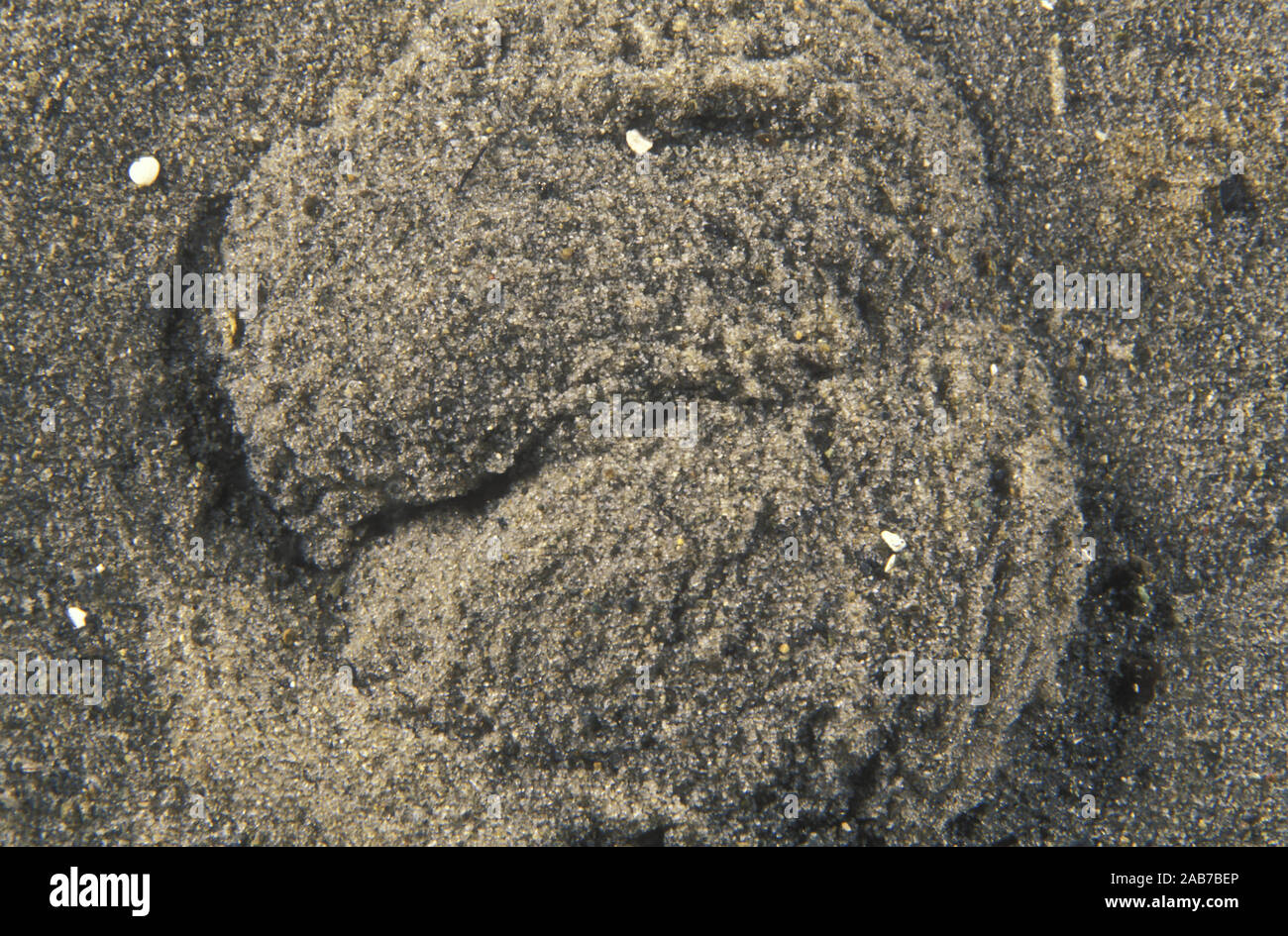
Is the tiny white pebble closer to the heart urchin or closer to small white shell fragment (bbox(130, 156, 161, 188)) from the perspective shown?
the heart urchin

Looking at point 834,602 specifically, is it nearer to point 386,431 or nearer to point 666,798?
point 666,798

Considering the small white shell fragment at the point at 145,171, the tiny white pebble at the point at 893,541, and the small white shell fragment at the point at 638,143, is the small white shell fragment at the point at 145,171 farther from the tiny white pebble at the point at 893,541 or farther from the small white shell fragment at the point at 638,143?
the tiny white pebble at the point at 893,541

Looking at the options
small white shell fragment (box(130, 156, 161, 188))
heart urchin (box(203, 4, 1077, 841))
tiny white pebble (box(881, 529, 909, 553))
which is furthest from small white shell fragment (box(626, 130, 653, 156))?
small white shell fragment (box(130, 156, 161, 188))

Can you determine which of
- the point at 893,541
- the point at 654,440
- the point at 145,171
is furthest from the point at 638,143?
the point at 145,171

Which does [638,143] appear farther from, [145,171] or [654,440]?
[145,171]

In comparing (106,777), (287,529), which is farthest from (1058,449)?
(106,777)
